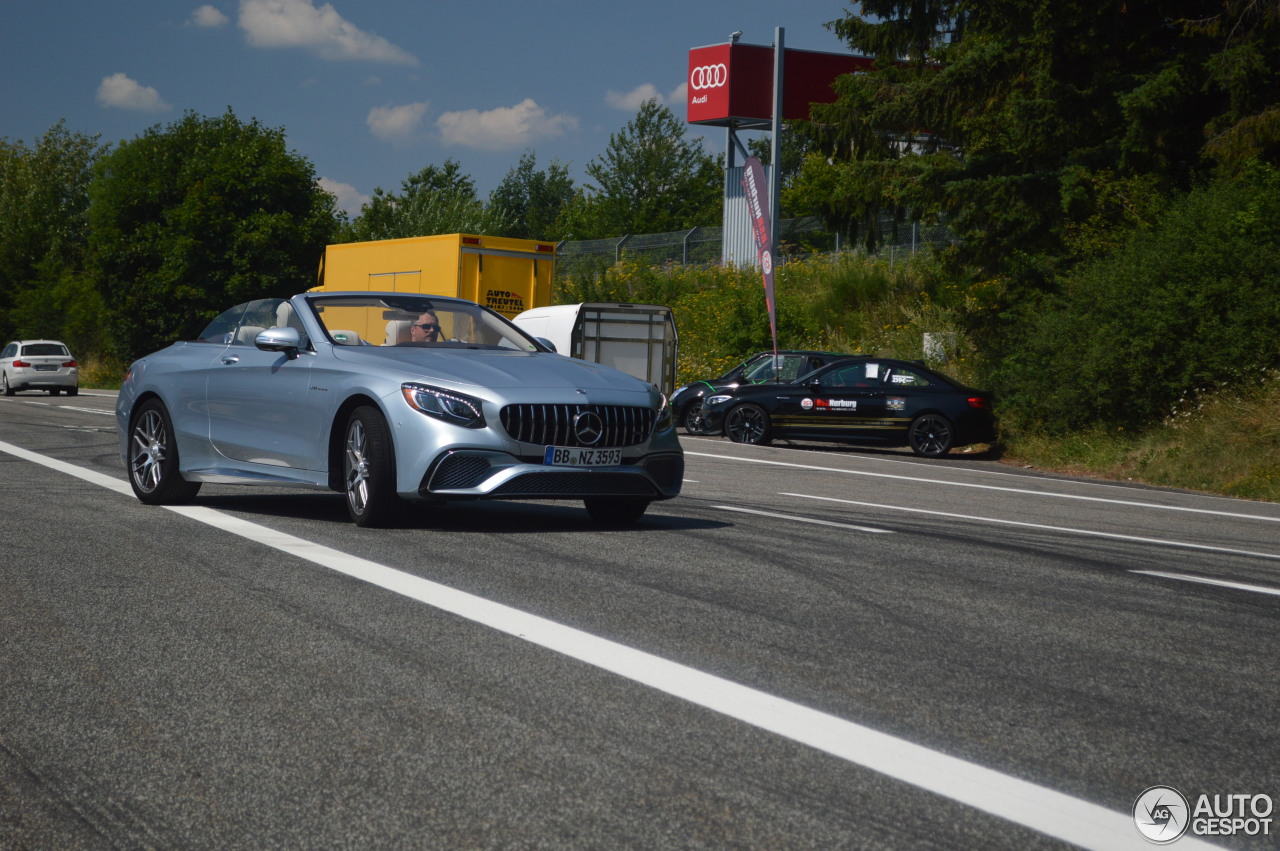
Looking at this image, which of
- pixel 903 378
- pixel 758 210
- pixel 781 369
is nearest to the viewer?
pixel 903 378

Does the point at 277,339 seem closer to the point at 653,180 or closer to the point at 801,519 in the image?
the point at 801,519

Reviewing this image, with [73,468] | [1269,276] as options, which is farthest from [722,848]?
[1269,276]

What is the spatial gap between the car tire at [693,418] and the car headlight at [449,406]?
1669 cm

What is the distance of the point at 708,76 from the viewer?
46969 mm

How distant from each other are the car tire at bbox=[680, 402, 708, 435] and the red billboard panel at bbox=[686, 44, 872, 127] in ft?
77.3

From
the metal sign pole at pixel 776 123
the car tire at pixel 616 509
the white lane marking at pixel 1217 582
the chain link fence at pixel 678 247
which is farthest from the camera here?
the chain link fence at pixel 678 247

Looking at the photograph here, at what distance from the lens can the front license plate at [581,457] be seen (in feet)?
26.5

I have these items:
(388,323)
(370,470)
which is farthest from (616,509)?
(388,323)

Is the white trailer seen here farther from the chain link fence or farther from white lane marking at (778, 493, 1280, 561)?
the chain link fence

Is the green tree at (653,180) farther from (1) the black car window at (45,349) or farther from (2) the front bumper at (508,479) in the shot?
(2) the front bumper at (508,479)

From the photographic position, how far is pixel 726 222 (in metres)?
45.8

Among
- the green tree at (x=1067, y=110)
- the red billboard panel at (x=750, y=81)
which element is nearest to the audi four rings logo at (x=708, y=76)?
the red billboard panel at (x=750, y=81)

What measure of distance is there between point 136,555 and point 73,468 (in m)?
6.31

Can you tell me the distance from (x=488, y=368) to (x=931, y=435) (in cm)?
1393
